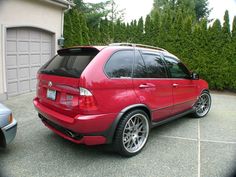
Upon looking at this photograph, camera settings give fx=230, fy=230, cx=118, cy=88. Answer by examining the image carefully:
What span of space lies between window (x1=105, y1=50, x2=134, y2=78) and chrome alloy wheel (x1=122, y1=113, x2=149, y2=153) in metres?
0.68

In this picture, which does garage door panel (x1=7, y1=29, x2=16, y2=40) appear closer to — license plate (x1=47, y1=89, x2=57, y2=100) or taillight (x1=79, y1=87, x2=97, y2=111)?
license plate (x1=47, y1=89, x2=57, y2=100)

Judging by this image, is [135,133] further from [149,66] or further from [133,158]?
[149,66]

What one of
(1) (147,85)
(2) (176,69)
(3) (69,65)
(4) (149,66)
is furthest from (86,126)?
(2) (176,69)

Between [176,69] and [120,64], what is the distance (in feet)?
5.55

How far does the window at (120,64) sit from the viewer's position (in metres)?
3.27

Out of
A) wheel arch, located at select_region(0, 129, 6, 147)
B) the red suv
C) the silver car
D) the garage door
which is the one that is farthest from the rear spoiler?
Answer: the garage door

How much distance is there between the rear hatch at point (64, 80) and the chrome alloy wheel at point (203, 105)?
3421mm

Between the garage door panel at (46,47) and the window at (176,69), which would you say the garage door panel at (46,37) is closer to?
the garage door panel at (46,47)

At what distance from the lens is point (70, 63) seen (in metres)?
3.43

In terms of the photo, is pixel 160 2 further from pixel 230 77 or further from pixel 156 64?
pixel 156 64

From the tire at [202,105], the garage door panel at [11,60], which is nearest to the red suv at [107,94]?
the tire at [202,105]

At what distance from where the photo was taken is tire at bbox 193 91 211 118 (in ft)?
18.3

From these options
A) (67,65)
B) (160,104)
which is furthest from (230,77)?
(67,65)

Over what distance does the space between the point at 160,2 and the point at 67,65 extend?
873 inches
